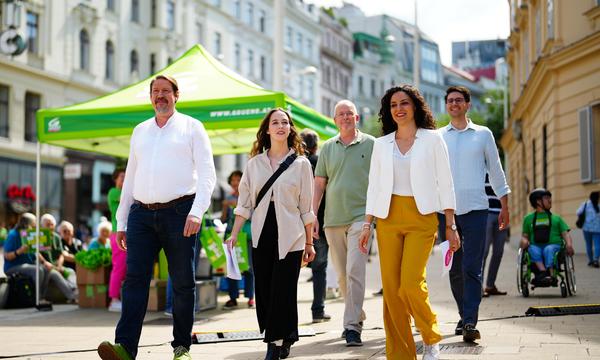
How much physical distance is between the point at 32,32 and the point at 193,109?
1152 inches

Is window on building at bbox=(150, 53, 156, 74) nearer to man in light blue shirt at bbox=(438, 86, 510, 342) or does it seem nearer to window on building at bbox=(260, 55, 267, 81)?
window on building at bbox=(260, 55, 267, 81)

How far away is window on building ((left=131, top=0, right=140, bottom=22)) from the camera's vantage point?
4703 cm

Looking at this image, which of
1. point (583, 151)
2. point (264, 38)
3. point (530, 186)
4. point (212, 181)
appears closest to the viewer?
point (212, 181)

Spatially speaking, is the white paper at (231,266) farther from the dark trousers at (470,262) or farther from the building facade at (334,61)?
the building facade at (334,61)

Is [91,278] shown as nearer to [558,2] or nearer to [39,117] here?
[39,117]

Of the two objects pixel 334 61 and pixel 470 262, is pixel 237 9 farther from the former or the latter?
pixel 470 262

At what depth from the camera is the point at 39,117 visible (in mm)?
12773

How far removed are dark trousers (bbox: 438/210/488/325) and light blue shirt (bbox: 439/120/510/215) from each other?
0.36 feet

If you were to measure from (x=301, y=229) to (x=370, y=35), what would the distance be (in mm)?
89902

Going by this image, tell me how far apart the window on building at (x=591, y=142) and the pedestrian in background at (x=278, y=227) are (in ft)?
50.9

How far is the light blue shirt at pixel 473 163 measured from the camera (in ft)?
26.1

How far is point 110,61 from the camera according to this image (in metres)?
45.3

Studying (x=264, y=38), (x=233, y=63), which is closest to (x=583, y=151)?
(x=233, y=63)

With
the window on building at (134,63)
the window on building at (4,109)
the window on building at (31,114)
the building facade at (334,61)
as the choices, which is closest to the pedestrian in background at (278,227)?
the window on building at (4,109)
